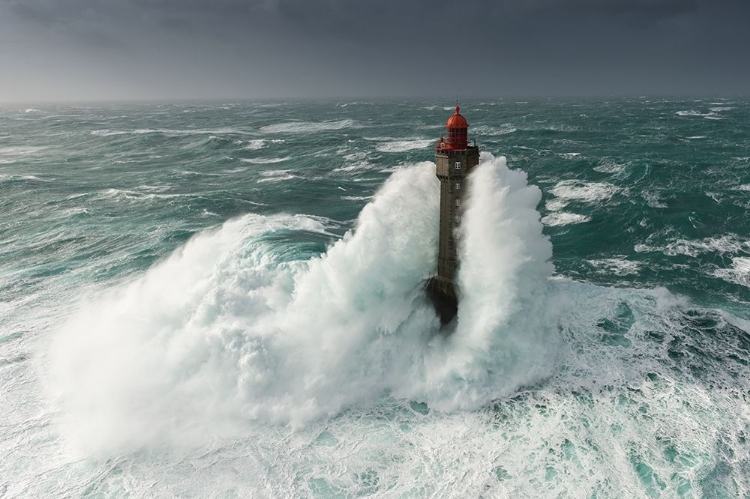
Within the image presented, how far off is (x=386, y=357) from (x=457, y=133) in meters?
9.70

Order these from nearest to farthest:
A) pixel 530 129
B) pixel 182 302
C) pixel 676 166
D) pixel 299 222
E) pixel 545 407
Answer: pixel 545 407 → pixel 182 302 → pixel 299 222 → pixel 676 166 → pixel 530 129

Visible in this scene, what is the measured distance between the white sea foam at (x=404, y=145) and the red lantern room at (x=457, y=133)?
48.6 metres

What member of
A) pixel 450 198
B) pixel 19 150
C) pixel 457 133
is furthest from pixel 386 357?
pixel 19 150

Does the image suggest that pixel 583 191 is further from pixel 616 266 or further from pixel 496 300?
→ pixel 496 300

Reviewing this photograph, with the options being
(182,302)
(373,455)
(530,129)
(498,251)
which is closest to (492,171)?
(498,251)

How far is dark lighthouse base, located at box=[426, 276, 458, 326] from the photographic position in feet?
71.3

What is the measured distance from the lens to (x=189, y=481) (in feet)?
48.9

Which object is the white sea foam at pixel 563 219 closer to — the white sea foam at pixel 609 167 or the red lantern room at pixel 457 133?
the white sea foam at pixel 609 167

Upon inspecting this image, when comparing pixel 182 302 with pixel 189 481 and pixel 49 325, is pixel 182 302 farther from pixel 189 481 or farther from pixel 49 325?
pixel 189 481

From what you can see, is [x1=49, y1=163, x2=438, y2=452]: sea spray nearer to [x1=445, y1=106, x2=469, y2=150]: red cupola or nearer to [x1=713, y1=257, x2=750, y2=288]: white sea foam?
[x1=445, y1=106, x2=469, y2=150]: red cupola

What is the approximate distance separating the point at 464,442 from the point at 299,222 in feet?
75.1

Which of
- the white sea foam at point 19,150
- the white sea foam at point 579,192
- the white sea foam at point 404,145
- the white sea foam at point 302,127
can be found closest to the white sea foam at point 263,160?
the white sea foam at point 404,145

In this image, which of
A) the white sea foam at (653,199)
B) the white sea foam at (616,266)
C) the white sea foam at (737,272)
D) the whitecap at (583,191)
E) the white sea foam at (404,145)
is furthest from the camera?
the white sea foam at (404,145)

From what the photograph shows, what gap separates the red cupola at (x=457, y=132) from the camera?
18828mm
